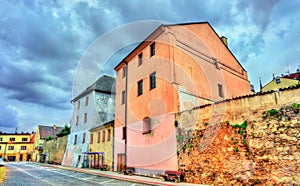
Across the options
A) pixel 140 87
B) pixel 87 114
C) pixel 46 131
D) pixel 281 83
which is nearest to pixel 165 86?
pixel 140 87

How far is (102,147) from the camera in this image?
2342cm

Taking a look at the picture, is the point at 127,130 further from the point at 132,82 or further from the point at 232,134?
the point at 232,134

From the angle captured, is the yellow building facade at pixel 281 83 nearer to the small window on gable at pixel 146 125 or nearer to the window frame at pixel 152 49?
the window frame at pixel 152 49

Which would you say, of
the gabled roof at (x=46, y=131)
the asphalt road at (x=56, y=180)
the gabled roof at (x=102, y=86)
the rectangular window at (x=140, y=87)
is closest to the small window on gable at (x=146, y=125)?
the rectangular window at (x=140, y=87)

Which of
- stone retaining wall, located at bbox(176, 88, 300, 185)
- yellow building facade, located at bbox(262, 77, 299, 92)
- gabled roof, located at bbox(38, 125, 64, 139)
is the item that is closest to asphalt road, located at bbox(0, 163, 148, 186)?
stone retaining wall, located at bbox(176, 88, 300, 185)

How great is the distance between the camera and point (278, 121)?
9250mm

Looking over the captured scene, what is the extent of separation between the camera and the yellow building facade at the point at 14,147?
64875mm

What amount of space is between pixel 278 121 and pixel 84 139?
2527 centimetres

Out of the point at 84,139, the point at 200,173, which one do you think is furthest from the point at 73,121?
the point at 200,173

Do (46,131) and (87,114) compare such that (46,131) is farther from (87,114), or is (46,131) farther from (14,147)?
(87,114)

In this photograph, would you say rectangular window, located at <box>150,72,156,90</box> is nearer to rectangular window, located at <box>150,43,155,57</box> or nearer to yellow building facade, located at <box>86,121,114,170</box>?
rectangular window, located at <box>150,43,155,57</box>

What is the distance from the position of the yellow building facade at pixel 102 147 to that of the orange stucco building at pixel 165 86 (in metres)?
1.43

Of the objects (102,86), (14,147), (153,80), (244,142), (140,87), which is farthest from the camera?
(14,147)

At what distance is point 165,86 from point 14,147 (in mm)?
70506
